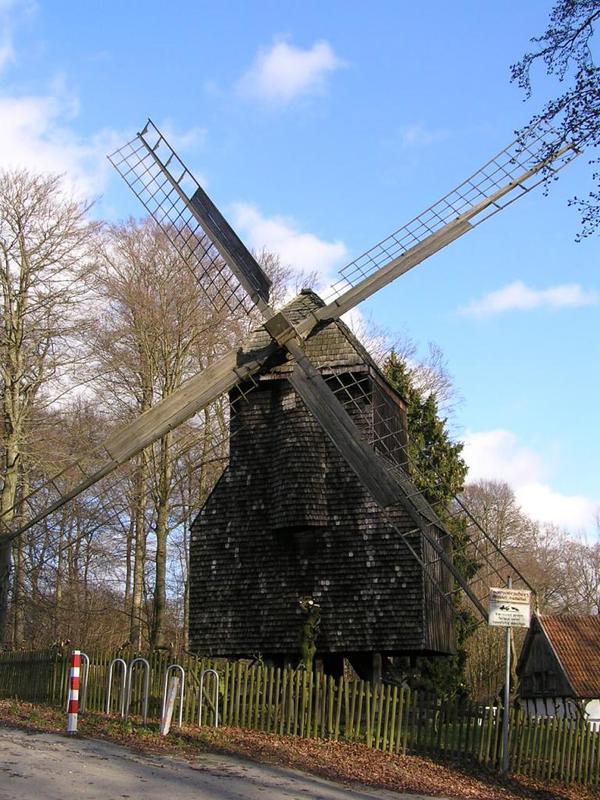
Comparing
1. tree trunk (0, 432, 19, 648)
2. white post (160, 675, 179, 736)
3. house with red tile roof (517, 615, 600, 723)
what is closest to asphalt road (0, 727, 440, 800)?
white post (160, 675, 179, 736)

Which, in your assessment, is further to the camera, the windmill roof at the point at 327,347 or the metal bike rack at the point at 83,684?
the windmill roof at the point at 327,347

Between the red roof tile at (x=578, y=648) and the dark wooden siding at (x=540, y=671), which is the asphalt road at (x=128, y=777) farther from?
the dark wooden siding at (x=540, y=671)

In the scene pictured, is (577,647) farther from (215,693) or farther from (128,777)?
(128,777)

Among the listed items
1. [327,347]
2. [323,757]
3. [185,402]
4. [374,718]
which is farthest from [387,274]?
[323,757]

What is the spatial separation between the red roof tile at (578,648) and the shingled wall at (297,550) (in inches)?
634

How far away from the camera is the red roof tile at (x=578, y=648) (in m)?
36.8

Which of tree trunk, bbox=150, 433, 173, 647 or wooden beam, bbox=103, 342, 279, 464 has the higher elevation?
wooden beam, bbox=103, 342, 279, 464

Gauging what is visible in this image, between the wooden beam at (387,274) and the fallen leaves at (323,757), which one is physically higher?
the wooden beam at (387,274)

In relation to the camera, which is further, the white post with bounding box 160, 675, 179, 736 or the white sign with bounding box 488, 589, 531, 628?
the white sign with bounding box 488, 589, 531, 628

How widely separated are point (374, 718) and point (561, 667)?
882 inches

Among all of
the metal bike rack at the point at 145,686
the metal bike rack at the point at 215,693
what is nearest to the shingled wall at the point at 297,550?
the metal bike rack at the point at 215,693

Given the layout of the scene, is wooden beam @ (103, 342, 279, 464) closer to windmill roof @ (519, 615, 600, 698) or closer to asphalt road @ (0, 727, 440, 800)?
asphalt road @ (0, 727, 440, 800)

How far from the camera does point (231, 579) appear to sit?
22281 millimetres

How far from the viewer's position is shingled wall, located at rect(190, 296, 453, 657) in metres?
20.9
